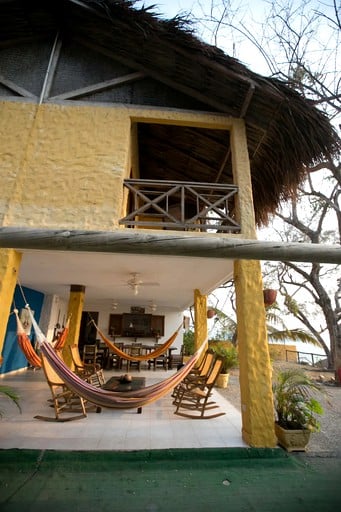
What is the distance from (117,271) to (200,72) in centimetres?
333

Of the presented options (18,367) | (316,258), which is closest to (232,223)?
(316,258)

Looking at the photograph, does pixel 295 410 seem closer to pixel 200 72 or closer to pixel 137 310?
pixel 200 72

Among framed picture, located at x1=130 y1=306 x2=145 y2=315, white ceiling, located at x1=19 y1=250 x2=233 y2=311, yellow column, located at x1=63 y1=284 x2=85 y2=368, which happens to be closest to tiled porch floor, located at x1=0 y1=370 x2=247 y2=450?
yellow column, located at x1=63 y1=284 x2=85 y2=368

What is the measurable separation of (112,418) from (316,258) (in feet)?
11.0

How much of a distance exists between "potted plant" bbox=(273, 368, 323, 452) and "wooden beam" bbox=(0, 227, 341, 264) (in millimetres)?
2020

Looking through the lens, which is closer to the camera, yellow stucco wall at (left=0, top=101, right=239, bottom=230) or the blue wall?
yellow stucco wall at (left=0, top=101, right=239, bottom=230)

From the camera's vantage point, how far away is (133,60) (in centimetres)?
400

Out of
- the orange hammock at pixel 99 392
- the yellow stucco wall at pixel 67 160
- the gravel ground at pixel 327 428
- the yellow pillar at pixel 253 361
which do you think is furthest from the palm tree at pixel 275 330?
the yellow stucco wall at pixel 67 160

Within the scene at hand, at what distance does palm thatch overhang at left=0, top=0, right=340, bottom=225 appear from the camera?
348cm

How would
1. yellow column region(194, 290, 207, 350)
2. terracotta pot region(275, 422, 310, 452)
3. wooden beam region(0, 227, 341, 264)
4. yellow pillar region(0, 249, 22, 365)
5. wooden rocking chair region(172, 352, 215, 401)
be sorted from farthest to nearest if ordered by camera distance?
yellow column region(194, 290, 207, 350), wooden rocking chair region(172, 352, 215, 401), yellow pillar region(0, 249, 22, 365), terracotta pot region(275, 422, 310, 452), wooden beam region(0, 227, 341, 264)

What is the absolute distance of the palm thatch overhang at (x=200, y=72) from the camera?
11.4ft

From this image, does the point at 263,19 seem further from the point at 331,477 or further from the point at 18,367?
the point at 18,367

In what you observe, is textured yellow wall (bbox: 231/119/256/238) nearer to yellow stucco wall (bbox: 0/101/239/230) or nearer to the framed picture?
yellow stucco wall (bbox: 0/101/239/230)

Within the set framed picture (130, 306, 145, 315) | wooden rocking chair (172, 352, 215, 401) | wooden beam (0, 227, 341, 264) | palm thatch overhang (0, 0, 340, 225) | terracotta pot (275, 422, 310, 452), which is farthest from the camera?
framed picture (130, 306, 145, 315)
